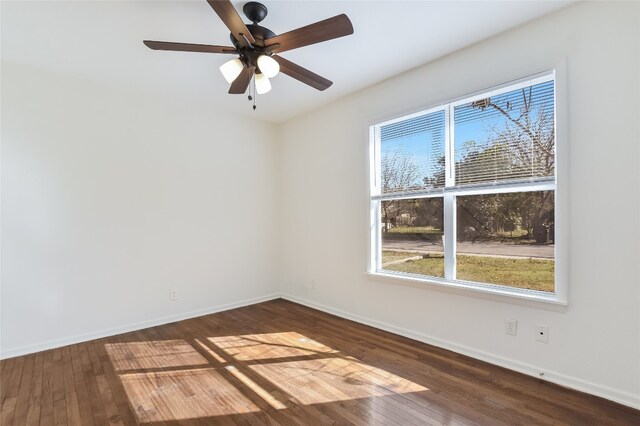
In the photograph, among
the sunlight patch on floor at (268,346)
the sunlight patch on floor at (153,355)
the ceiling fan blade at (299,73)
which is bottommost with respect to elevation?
the sunlight patch on floor at (153,355)

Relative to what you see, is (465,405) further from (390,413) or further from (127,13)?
(127,13)

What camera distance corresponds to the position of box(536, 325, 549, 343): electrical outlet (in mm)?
2281

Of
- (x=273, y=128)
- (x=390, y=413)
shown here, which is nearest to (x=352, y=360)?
(x=390, y=413)

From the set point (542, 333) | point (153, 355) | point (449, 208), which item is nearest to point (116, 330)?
point (153, 355)

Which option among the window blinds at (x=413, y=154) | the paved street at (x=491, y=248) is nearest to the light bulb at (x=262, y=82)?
the window blinds at (x=413, y=154)

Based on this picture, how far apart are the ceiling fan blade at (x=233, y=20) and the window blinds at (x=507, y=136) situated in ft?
6.34

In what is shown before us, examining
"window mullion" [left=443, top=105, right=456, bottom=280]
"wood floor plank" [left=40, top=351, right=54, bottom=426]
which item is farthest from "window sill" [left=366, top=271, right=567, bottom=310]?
"wood floor plank" [left=40, top=351, right=54, bottom=426]

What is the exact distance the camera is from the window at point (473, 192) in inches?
94.1

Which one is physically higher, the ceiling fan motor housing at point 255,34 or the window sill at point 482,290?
the ceiling fan motor housing at point 255,34

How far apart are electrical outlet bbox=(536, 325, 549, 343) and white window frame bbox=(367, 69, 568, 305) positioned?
21 centimetres

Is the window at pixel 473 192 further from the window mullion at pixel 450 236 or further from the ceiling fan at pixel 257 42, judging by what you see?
the ceiling fan at pixel 257 42

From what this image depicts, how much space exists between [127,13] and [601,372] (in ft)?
13.3

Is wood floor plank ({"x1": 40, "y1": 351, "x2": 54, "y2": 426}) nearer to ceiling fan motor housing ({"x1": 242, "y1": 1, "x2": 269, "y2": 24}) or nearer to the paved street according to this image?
ceiling fan motor housing ({"x1": 242, "y1": 1, "x2": 269, "y2": 24})

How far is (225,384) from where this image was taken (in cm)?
232
